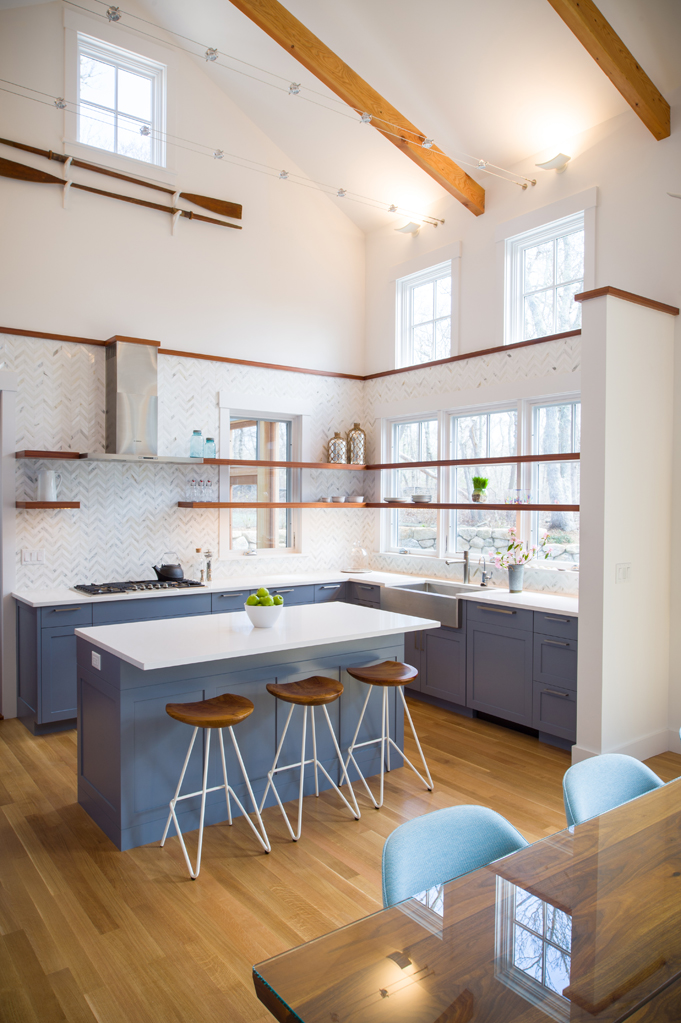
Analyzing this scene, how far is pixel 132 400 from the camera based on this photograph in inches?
194

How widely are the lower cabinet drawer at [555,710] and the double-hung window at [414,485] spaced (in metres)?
1.91

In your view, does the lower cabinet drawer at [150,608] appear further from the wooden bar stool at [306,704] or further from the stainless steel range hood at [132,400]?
the wooden bar stool at [306,704]

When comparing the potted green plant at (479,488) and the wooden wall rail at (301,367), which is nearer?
the wooden wall rail at (301,367)

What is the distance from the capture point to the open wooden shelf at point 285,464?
17.9ft

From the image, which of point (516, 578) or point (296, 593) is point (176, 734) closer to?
point (296, 593)

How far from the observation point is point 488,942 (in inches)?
43.8

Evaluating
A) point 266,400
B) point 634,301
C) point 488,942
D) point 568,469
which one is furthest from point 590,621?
point 266,400

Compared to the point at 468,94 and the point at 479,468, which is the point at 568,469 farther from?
the point at 468,94

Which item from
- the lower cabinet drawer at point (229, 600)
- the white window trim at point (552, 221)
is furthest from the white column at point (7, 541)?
the white window trim at point (552, 221)

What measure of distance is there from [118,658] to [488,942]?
2.16 m

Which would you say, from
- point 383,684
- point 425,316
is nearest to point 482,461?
point 425,316

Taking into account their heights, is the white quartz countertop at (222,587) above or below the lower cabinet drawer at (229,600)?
above

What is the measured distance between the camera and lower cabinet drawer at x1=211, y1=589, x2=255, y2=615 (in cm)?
505

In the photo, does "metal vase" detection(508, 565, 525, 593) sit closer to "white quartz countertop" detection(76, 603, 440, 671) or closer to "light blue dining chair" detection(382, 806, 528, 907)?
"white quartz countertop" detection(76, 603, 440, 671)
